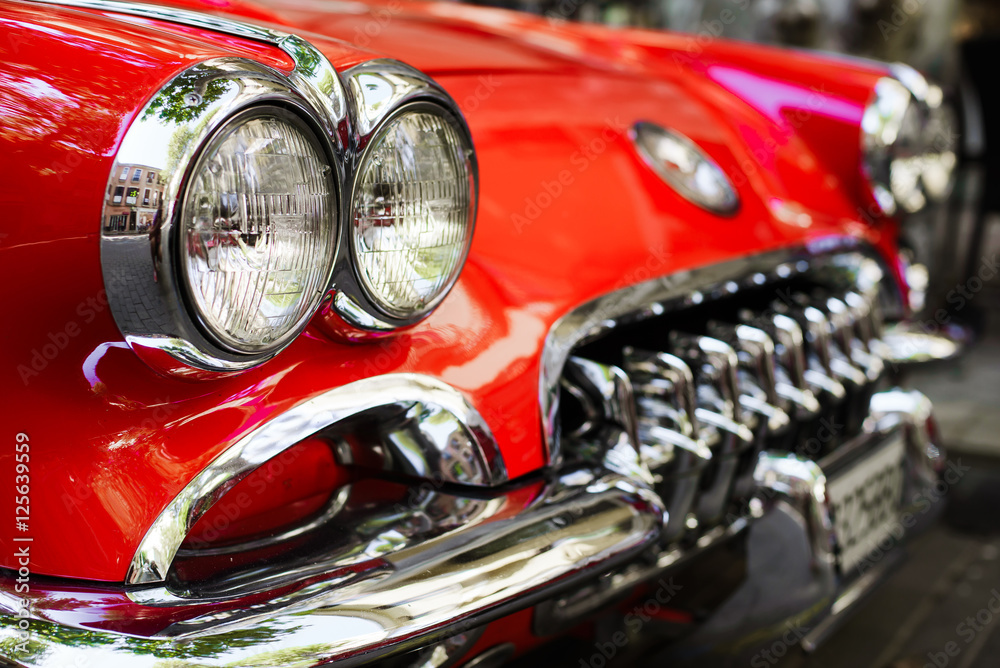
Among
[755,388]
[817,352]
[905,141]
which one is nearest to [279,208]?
[755,388]

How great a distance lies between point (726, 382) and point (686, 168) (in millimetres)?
345

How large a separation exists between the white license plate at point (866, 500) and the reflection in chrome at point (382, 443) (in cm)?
59

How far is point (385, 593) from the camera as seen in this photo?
73 cm

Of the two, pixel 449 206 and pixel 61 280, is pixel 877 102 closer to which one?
pixel 449 206

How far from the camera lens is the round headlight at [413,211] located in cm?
76

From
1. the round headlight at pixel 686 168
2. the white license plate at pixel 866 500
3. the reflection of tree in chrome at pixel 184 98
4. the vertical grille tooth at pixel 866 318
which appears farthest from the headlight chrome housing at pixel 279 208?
the vertical grille tooth at pixel 866 318

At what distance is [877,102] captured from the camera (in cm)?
158

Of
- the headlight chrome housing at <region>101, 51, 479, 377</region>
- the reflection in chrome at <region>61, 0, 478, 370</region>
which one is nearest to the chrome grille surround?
the headlight chrome housing at <region>101, 51, 479, 377</region>

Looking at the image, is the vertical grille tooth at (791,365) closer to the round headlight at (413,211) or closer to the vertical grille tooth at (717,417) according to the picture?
the vertical grille tooth at (717,417)

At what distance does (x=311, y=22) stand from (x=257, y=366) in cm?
64

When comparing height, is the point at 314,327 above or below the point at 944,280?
above

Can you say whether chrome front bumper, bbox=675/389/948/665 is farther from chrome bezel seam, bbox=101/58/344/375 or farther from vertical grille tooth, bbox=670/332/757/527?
chrome bezel seam, bbox=101/58/344/375

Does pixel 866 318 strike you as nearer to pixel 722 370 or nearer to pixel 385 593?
pixel 722 370

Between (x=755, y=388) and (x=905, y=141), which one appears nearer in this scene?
(x=755, y=388)
